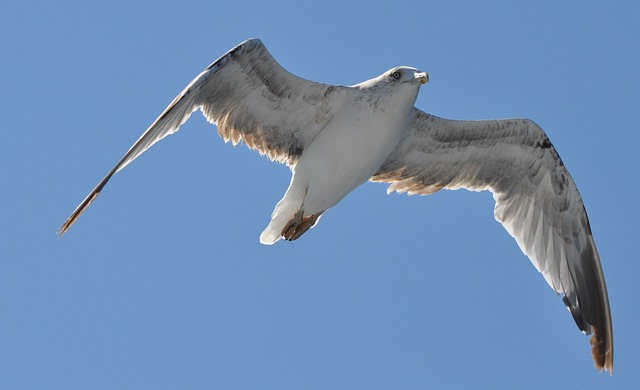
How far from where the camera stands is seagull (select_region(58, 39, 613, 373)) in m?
12.9

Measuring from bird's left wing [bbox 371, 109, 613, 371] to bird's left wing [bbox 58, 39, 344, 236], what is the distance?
58.2 inches

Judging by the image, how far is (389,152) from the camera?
13414 millimetres

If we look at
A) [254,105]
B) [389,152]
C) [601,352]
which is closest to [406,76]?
[389,152]

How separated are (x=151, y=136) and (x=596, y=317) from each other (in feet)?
21.9

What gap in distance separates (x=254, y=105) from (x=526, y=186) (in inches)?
163

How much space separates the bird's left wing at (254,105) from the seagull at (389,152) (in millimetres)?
14

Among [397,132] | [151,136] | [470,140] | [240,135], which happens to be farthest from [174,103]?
[470,140]

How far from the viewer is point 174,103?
12.6m

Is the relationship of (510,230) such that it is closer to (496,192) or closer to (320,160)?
(496,192)

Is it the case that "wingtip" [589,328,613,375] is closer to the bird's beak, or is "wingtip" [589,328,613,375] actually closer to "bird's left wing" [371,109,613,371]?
"bird's left wing" [371,109,613,371]

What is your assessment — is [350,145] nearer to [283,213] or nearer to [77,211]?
[283,213]

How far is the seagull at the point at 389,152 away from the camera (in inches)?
510

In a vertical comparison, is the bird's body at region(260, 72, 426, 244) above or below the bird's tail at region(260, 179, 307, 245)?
above

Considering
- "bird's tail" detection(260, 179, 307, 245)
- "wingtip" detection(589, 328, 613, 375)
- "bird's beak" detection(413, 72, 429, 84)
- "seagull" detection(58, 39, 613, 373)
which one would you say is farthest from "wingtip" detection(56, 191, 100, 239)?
"wingtip" detection(589, 328, 613, 375)
